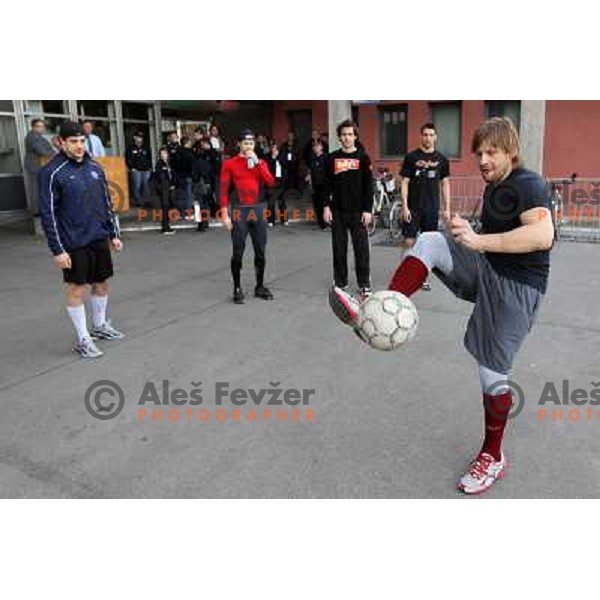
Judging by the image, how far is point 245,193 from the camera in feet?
22.1

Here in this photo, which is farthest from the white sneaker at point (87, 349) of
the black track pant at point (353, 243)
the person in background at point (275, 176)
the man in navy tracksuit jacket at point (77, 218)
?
the person in background at point (275, 176)

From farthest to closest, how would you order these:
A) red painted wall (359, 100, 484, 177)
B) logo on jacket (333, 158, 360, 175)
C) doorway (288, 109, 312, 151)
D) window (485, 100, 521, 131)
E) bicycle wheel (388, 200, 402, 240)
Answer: doorway (288, 109, 312, 151)
red painted wall (359, 100, 484, 177)
window (485, 100, 521, 131)
bicycle wheel (388, 200, 402, 240)
logo on jacket (333, 158, 360, 175)

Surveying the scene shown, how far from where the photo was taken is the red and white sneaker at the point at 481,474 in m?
3.14

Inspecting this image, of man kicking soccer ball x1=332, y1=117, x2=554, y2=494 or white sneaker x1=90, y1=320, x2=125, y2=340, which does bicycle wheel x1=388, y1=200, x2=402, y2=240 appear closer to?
white sneaker x1=90, y1=320, x2=125, y2=340

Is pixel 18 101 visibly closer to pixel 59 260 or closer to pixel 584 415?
pixel 59 260

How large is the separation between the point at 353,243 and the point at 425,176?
1.15m

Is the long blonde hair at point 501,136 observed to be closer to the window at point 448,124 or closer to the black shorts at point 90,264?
the black shorts at point 90,264

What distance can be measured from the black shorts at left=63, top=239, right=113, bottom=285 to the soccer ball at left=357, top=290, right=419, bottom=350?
10.1 ft

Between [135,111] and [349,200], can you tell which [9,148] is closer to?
[135,111]

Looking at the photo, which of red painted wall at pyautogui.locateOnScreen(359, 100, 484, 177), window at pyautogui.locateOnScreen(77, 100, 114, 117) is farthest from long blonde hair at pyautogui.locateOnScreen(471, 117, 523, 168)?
window at pyautogui.locateOnScreen(77, 100, 114, 117)

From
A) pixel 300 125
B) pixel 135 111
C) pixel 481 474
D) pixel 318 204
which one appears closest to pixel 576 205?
pixel 318 204

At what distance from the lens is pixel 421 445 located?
365 cm

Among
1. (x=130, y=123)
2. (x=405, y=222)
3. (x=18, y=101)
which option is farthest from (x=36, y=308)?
(x=130, y=123)

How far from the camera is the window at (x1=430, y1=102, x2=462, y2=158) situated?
1519cm
